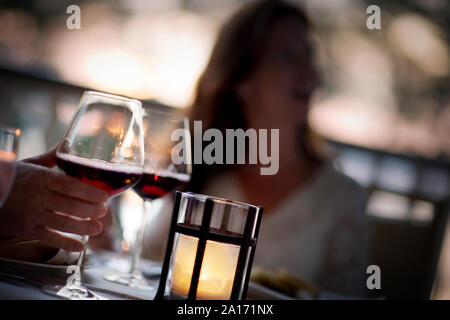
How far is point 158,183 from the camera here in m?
1.01

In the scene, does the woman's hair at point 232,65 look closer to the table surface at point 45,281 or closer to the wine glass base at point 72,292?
the table surface at point 45,281

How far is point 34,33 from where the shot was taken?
461cm

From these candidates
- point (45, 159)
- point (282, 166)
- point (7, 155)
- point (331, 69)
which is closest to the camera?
point (7, 155)

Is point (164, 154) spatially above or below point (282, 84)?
below

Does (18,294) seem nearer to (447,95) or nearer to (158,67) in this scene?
(158,67)

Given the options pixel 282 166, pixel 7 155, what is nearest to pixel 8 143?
pixel 7 155

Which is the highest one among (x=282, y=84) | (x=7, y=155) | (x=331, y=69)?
(x=331, y=69)

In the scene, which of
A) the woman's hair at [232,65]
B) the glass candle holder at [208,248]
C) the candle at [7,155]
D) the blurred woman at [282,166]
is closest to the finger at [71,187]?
the glass candle holder at [208,248]

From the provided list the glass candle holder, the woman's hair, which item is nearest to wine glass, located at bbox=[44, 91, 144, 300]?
the glass candle holder

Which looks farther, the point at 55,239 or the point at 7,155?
the point at 55,239

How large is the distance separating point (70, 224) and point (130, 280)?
0.66ft

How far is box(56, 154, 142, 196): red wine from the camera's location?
0.73 meters

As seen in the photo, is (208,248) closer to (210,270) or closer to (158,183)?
(210,270)

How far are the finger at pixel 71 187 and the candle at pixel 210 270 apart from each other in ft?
0.50
